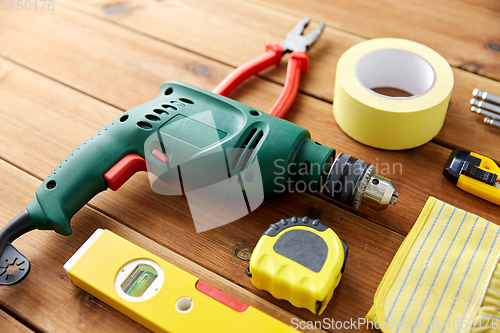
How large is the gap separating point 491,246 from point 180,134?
496mm

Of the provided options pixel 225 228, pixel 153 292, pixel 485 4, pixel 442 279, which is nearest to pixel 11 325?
pixel 153 292

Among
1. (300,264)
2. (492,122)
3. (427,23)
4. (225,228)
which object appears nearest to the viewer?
(300,264)

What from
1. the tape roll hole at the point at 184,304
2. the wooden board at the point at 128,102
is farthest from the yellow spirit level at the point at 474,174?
the tape roll hole at the point at 184,304

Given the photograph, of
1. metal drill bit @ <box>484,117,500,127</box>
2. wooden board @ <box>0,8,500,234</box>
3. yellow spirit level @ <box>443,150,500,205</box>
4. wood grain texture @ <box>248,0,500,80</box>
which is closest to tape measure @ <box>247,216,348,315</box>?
wooden board @ <box>0,8,500,234</box>

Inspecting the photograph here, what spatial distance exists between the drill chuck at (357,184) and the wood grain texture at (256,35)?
0.23 m

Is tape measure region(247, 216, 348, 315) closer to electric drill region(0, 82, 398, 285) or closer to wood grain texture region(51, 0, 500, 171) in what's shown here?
electric drill region(0, 82, 398, 285)

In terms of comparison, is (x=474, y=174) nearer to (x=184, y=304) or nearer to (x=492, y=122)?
(x=492, y=122)

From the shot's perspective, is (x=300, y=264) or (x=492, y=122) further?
(x=492, y=122)

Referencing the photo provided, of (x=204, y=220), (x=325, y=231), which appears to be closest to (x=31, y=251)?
(x=204, y=220)

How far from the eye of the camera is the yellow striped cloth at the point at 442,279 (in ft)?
1.91

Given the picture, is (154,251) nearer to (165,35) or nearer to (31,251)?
(31,251)

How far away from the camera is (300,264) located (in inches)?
23.2

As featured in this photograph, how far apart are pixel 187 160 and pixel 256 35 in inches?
19.4

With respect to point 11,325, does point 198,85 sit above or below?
above
